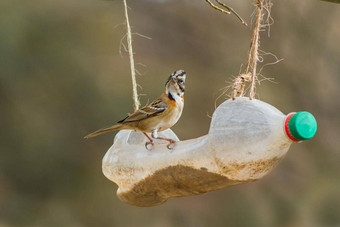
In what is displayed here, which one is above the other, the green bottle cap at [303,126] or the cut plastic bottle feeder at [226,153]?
the green bottle cap at [303,126]

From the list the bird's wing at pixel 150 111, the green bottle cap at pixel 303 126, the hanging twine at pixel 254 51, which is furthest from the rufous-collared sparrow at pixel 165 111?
the green bottle cap at pixel 303 126

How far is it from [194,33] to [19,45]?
68.6 inches

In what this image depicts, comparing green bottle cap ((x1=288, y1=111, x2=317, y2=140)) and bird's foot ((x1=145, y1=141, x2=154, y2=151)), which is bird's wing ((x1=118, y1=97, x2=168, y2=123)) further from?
green bottle cap ((x1=288, y1=111, x2=317, y2=140))

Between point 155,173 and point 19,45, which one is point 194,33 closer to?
point 19,45

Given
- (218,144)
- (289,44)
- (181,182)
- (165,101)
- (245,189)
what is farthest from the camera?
(245,189)

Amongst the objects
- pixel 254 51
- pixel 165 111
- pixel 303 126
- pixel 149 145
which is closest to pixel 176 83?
pixel 165 111

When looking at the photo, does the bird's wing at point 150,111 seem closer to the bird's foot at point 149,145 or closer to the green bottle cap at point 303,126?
the bird's foot at point 149,145

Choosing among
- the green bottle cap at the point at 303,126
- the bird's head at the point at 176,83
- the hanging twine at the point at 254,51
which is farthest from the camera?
the bird's head at the point at 176,83

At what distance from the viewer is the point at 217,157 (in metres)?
1.69

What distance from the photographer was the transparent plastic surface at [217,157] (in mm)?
1612

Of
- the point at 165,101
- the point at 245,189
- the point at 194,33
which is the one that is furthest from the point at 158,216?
the point at 165,101

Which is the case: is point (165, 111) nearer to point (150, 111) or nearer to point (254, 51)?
point (150, 111)

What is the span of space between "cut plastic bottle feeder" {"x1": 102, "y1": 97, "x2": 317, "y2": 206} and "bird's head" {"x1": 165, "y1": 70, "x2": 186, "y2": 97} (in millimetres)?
185

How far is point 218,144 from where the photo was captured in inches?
66.4
